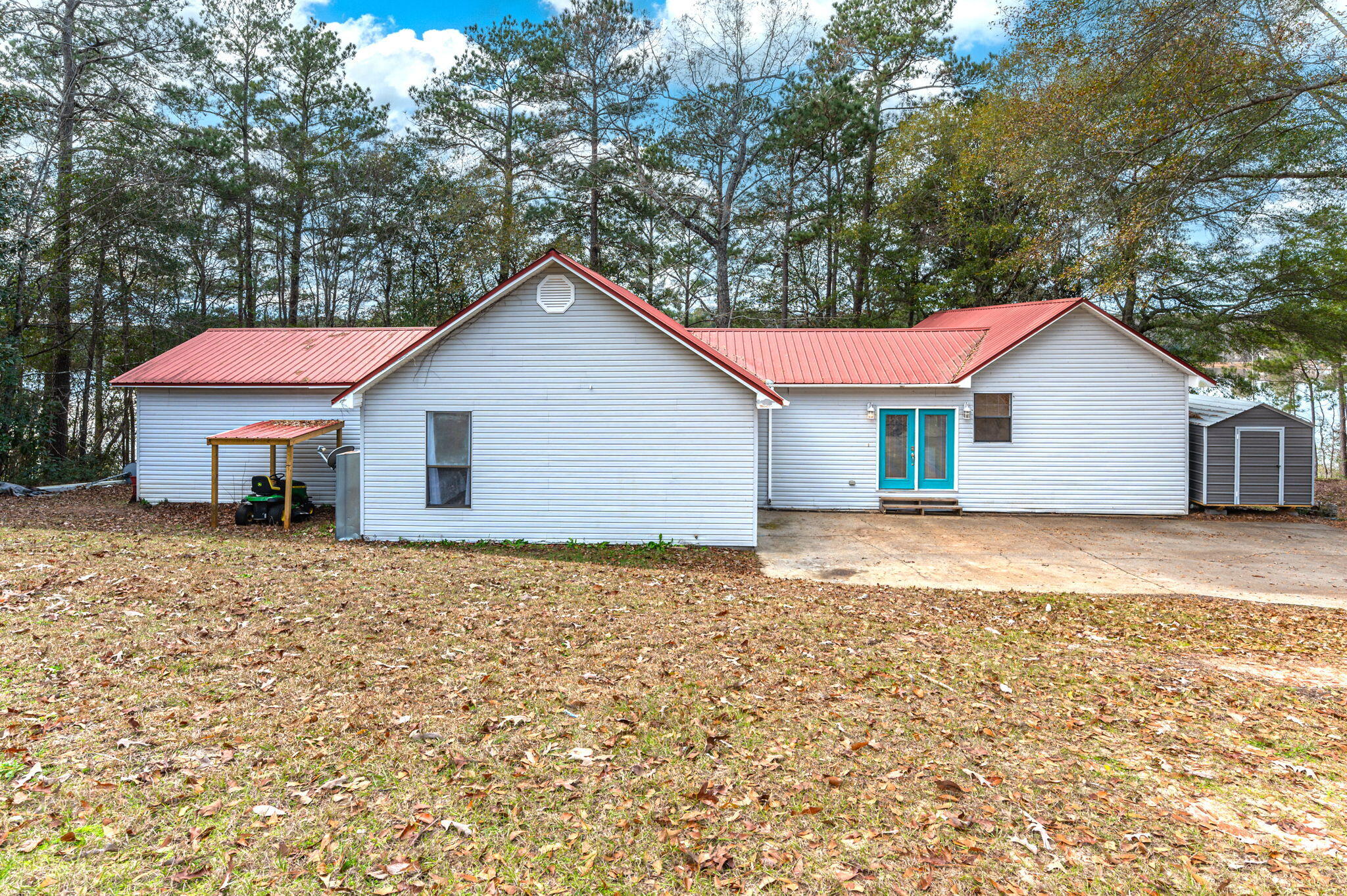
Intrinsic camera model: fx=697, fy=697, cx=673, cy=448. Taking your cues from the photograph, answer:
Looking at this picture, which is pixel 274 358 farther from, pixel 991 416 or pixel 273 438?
pixel 991 416

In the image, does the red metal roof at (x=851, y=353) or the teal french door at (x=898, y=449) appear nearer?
the red metal roof at (x=851, y=353)

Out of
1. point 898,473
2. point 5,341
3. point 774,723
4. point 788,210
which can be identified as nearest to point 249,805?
point 774,723

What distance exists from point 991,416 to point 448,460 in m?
10.8

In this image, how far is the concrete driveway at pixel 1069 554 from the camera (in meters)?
8.62

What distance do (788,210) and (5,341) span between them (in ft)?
72.8

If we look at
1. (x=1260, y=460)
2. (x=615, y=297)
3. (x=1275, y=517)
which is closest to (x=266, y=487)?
(x=615, y=297)

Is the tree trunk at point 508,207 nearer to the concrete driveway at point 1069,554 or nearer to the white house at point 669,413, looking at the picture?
the white house at point 669,413

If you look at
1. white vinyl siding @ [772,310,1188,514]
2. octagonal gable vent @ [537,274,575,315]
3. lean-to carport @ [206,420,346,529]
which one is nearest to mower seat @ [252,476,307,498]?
lean-to carport @ [206,420,346,529]

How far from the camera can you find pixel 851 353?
51.5ft

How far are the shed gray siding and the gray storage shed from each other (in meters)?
0.01

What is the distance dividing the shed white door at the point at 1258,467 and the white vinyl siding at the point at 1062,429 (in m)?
0.96

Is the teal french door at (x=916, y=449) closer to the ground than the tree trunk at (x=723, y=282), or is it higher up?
closer to the ground

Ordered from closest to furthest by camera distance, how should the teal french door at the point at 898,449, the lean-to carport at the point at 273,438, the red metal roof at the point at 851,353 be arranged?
the lean-to carport at the point at 273,438 < the red metal roof at the point at 851,353 < the teal french door at the point at 898,449

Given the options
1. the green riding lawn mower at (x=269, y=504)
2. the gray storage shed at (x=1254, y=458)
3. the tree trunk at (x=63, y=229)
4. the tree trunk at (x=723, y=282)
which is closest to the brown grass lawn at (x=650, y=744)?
the green riding lawn mower at (x=269, y=504)
